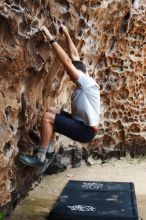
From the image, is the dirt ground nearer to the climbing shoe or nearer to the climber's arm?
the climbing shoe

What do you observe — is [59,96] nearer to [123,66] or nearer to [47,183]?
[47,183]

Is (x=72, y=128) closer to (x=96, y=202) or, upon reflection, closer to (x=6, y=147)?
(x=6, y=147)

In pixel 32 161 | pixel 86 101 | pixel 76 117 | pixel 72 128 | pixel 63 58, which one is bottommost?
pixel 32 161

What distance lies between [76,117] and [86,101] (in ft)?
0.67

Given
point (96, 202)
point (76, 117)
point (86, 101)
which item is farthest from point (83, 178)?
point (86, 101)

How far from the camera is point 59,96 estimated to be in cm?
670

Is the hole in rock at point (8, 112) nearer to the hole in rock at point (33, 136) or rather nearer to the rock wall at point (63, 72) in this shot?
the rock wall at point (63, 72)

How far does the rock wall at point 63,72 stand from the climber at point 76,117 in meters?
0.27

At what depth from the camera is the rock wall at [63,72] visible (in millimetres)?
4570

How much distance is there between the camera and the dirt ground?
5441 millimetres

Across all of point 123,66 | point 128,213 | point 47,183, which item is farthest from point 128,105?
point 128,213

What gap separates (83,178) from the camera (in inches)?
276

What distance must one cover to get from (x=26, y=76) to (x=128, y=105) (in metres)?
3.37

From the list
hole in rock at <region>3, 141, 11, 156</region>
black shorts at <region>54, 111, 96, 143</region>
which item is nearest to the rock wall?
hole in rock at <region>3, 141, 11, 156</region>
